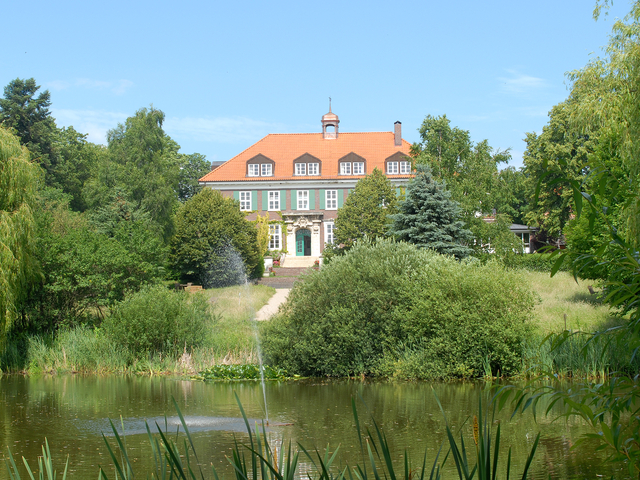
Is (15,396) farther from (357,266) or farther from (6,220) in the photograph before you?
(357,266)

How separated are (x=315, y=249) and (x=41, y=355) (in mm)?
34006

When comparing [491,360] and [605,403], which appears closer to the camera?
[605,403]

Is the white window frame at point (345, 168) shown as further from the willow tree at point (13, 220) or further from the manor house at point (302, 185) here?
the willow tree at point (13, 220)

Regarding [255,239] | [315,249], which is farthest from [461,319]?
[315,249]

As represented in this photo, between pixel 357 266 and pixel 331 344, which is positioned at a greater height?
pixel 357 266

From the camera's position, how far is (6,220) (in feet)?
58.8

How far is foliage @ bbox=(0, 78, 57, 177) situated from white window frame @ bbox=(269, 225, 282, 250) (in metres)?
17.7

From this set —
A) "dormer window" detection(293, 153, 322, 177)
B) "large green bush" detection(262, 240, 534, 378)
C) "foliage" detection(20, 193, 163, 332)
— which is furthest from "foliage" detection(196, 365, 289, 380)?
"dormer window" detection(293, 153, 322, 177)

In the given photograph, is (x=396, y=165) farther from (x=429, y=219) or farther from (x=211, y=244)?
(x=429, y=219)

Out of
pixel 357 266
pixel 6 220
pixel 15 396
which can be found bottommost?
pixel 15 396

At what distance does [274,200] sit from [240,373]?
3571 centimetres

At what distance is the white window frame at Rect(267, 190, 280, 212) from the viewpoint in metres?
53.5

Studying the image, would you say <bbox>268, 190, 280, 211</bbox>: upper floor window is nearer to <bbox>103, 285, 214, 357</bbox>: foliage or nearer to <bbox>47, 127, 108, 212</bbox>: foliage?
<bbox>47, 127, 108, 212</bbox>: foliage

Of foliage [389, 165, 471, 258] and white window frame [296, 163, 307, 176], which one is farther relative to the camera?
white window frame [296, 163, 307, 176]
